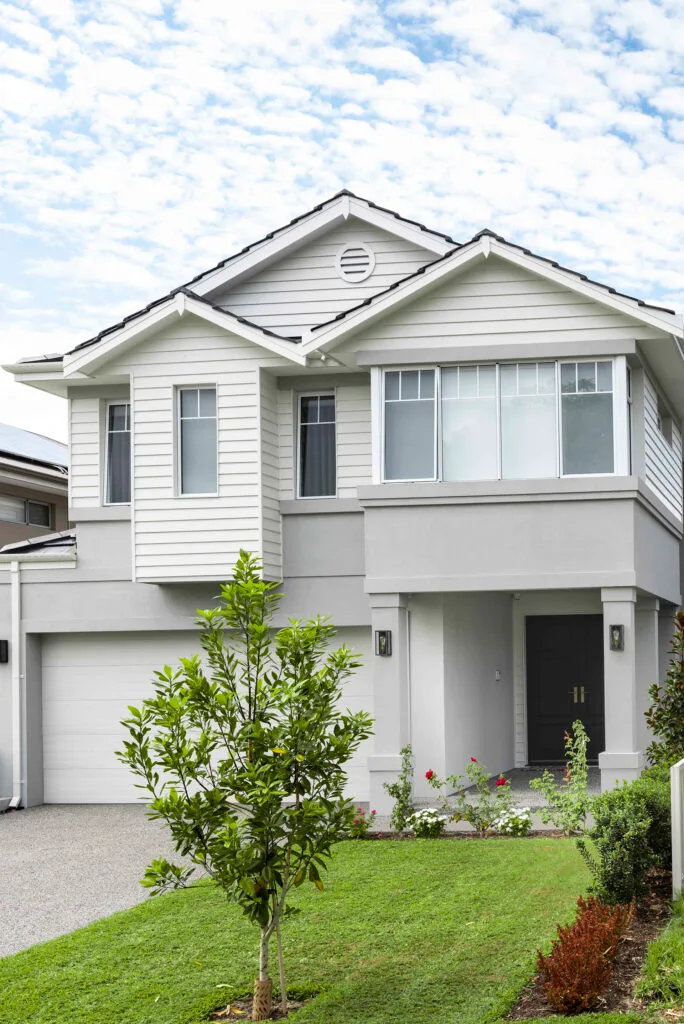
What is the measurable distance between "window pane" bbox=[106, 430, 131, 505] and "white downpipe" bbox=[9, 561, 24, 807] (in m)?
1.67

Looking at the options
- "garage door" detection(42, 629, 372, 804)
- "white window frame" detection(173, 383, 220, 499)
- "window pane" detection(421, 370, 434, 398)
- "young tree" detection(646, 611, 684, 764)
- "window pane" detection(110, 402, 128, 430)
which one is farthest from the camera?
"window pane" detection(110, 402, 128, 430)

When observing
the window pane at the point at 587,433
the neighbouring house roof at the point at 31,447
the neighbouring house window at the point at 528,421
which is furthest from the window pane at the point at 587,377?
the neighbouring house roof at the point at 31,447

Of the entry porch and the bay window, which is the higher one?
the bay window

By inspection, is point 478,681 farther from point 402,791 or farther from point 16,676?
point 16,676

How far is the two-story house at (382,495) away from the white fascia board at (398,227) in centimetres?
6

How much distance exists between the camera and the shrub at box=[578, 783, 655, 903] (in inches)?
348

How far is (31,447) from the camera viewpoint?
28.2 metres

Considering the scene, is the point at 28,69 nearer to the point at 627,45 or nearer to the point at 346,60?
the point at 346,60

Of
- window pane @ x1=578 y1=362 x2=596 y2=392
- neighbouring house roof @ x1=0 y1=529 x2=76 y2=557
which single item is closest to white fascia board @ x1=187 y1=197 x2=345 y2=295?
neighbouring house roof @ x1=0 y1=529 x2=76 y2=557

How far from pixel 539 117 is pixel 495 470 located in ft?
15.2

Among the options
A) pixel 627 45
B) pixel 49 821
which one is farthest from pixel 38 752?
pixel 627 45

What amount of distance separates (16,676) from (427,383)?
7.22 meters

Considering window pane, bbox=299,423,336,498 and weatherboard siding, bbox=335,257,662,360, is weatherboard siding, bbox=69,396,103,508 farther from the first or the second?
weatherboard siding, bbox=335,257,662,360

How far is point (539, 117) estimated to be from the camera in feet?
52.1
